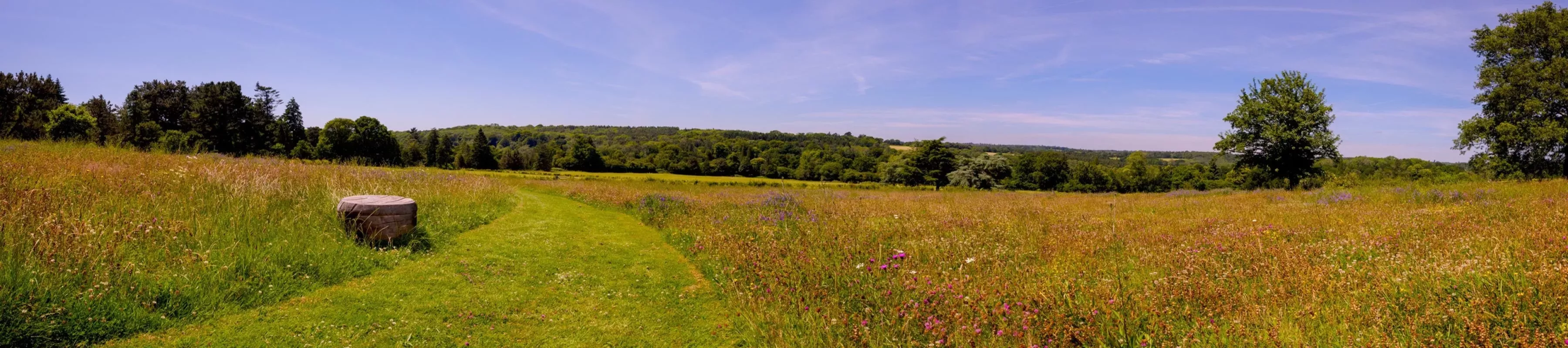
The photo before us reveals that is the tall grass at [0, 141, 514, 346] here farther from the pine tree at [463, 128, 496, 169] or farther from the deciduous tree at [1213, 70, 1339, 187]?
the pine tree at [463, 128, 496, 169]

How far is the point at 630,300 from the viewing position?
246 inches

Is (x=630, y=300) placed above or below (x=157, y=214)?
below

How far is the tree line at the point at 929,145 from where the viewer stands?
18.0 meters

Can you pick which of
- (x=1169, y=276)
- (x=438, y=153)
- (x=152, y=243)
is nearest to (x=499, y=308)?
(x=152, y=243)

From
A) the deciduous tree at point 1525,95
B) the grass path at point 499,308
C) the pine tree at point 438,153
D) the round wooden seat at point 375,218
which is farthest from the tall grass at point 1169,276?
the pine tree at point 438,153

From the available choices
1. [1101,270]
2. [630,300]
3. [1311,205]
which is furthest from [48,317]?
[1311,205]

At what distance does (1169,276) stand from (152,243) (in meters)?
10.5

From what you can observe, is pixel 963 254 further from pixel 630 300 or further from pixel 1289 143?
pixel 1289 143

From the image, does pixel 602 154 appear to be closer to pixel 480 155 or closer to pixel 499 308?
pixel 480 155

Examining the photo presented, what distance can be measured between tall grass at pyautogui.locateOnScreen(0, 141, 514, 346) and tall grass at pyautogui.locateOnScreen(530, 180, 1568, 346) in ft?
15.9

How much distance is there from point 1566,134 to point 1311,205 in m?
15.8

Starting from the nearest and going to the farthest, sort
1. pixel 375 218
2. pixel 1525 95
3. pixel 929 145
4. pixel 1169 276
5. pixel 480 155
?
pixel 1169 276 → pixel 375 218 → pixel 1525 95 → pixel 929 145 → pixel 480 155

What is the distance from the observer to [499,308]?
554 cm

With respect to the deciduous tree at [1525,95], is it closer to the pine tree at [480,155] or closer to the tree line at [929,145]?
the tree line at [929,145]
